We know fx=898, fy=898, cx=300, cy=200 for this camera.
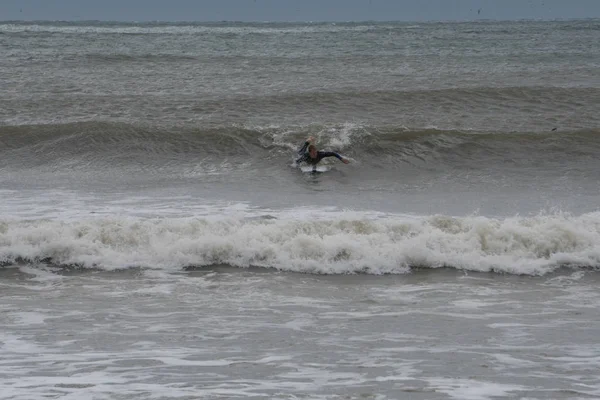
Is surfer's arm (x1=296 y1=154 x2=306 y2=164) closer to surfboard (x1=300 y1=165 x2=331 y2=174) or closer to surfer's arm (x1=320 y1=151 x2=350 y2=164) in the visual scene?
surfboard (x1=300 y1=165 x2=331 y2=174)

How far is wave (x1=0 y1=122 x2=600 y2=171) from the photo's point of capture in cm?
1809

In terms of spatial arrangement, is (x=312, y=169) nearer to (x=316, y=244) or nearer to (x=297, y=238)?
(x=297, y=238)

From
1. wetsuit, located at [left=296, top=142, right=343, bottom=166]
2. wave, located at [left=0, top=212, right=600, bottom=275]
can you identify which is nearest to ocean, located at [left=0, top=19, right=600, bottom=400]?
wave, located at [left=0, top=212, right=600, bottom=275]

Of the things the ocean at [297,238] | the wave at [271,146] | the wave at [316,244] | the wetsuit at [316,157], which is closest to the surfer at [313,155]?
the wetsuit at [316,157]

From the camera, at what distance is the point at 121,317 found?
8.85 meters

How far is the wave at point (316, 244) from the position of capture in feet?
36.7

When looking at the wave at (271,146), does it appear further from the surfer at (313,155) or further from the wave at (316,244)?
the wave at (316,244)

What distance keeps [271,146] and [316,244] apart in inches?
308

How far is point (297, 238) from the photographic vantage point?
38.0 ft

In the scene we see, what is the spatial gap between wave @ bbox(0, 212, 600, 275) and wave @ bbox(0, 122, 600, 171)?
5.74 m

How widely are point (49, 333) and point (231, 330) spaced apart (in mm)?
1670

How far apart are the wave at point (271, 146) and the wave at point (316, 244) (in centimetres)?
574

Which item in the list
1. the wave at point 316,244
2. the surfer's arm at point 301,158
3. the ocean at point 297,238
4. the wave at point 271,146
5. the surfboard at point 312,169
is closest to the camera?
the ocean at point 297,238

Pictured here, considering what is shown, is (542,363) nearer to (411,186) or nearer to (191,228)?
(191,228)
